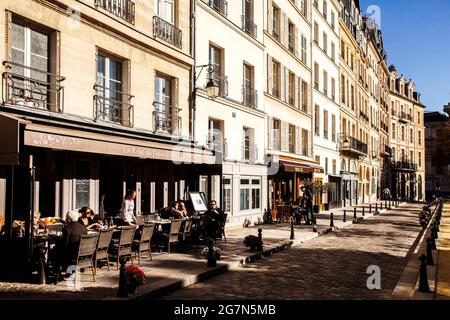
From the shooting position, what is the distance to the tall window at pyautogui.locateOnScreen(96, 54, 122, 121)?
1316 centimetres

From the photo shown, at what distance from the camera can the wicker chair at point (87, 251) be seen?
28.4 ft

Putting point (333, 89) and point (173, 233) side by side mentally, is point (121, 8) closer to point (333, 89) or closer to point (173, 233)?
point (173, 233)

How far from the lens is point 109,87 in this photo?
13.6 m

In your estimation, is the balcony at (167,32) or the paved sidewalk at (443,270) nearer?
the paved sidewalk at (443,270)

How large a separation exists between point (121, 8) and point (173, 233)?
251 inches

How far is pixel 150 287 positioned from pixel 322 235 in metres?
11.4

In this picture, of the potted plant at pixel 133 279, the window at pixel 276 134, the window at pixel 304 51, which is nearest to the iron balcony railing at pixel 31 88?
the potted plant at pixel 133 279

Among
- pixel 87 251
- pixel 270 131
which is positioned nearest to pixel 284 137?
pixel 270 131

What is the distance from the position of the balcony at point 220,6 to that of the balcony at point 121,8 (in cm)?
515

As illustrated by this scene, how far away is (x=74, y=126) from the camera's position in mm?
10039

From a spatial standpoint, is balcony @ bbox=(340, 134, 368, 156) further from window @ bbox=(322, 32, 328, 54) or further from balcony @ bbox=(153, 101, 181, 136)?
balcony @ bbox=(153, 101, 181, 136)

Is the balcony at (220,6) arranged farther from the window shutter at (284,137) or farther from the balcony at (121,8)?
the window shutter at (284,137)

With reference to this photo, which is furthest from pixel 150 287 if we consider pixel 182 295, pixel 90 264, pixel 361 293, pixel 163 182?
pixel 163 182
